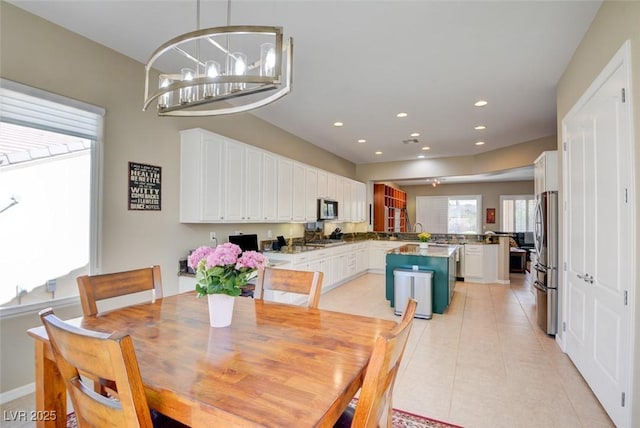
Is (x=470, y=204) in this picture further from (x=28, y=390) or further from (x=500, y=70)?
(x=28, y=390)

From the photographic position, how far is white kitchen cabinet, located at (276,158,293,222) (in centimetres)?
466

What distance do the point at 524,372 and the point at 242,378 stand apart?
110 inches

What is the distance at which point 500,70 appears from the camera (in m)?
3.12

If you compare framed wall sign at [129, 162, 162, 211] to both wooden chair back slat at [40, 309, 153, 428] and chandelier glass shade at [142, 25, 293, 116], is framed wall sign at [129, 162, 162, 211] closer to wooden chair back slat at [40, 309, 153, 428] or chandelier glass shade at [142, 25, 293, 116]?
chandelier glass shade at [142, 25, 293, 116]

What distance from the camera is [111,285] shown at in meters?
1.85

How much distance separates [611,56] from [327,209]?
4483 mm

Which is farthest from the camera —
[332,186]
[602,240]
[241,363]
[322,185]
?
[332,186]

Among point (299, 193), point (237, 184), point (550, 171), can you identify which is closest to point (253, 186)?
point (237, 184)

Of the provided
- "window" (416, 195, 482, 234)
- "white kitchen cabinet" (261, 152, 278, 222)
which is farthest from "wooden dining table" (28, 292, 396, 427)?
"window" (416, 195, 482, 234)

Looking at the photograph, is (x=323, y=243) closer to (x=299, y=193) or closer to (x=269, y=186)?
(x=299, y=193)

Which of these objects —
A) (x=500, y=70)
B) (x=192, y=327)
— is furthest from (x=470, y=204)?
(x=192, y=327)

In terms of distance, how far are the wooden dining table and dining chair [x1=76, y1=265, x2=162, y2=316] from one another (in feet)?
0.48

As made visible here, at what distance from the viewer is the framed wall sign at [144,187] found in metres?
2.92

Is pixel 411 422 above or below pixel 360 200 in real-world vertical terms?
below
